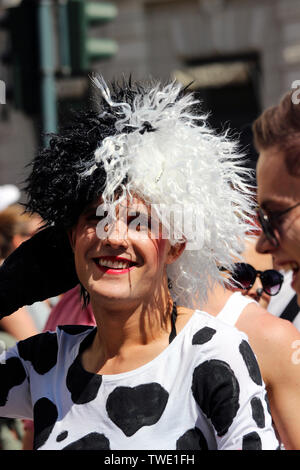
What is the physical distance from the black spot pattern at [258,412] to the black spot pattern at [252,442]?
0.11 ft

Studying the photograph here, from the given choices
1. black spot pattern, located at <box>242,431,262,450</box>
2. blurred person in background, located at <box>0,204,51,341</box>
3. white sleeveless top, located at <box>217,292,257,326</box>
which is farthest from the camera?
blurred person in background, located at <box>0,204,51,341</box>

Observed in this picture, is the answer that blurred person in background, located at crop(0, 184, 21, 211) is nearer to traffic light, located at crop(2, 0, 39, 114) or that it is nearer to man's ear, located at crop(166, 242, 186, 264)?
traffic light, located at crop(2, 0, 39, 114)

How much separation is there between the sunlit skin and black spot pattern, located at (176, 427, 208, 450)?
0.26m

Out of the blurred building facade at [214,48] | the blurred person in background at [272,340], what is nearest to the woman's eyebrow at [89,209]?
the blurred person in background at [272,340]

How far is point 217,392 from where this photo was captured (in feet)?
6.16

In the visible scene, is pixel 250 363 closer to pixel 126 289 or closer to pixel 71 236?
pixel 126 289

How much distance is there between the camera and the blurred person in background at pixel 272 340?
2145mm

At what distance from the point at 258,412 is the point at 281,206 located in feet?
2.49

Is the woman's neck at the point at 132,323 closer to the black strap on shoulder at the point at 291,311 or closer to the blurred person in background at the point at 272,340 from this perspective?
the blurred person in background at the point at 272,340

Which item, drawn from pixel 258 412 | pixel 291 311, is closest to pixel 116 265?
pixel 258 412

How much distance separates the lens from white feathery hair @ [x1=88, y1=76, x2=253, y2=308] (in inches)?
81.0

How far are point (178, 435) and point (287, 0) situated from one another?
11.7 metres

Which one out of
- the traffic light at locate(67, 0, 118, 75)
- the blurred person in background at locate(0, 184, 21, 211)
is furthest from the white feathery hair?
the traffic light at locate(67, 0, 118, 75)

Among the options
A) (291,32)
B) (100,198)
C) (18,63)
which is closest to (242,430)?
(100,198)
